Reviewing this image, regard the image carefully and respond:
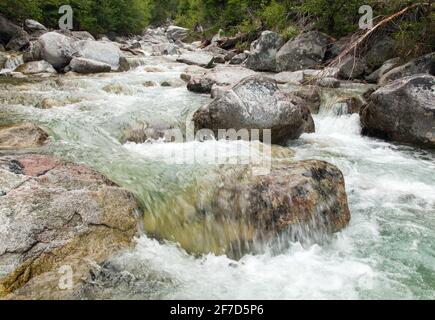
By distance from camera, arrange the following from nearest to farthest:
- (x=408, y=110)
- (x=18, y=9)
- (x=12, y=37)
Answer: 1. (x=408, y=110)
2. (x=12, y=37)
3. (x=18, y=9)

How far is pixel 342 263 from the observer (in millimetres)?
4332

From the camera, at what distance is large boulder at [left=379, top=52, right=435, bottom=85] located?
10.1 metres

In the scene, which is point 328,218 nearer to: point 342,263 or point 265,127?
point 342,263

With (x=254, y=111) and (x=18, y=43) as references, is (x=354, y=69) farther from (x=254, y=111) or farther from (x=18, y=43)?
(x=18, y=43)

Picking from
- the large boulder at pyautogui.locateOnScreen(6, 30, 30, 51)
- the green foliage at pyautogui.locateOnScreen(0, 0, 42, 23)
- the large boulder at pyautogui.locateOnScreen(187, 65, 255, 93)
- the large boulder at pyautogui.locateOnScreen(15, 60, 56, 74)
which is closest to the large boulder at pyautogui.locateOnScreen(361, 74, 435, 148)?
the large boulder at pyautogui.locateOnScreen(187, 65, 255, 93)

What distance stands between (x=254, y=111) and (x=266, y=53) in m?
8.72

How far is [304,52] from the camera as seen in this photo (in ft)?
49.0

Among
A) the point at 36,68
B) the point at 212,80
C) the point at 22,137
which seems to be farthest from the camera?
the point at 36,68

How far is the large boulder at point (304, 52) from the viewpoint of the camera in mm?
14820

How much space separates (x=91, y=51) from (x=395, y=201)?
12342 mm

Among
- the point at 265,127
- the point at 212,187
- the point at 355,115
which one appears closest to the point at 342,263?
the point at 212,187

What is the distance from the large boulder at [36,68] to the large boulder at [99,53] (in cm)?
120

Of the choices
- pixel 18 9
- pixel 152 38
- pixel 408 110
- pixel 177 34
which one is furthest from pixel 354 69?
pixel 177 34

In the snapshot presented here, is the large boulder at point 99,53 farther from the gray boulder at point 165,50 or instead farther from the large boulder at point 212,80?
the gray boulder at point 165,50
